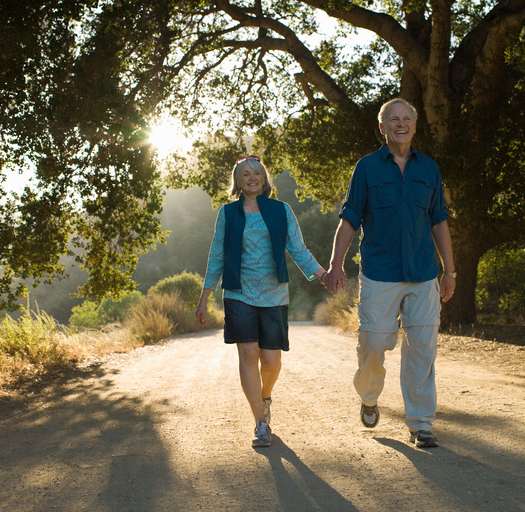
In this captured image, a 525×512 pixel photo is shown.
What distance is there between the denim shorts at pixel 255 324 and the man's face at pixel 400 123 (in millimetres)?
1465

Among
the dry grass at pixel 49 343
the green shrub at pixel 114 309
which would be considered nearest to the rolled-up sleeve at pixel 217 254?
the dry grass at pixel 49 343

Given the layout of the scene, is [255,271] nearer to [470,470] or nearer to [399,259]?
[399,259]

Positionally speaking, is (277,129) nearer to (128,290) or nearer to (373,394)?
(128,290)

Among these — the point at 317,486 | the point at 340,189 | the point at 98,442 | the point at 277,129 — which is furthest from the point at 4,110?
the point at 340,189

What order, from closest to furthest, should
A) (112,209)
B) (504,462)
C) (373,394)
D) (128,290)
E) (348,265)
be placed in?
(504,462) < (373,394) < (112,209) < (128,290) < (348,265)

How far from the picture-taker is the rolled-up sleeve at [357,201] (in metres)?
5.48

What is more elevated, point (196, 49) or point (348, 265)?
point (196, 49)

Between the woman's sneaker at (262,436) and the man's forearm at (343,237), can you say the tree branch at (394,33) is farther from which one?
the woman's sneaker at (262,436)

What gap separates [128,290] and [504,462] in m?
10.0

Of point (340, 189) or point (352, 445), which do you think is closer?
point (352, 445)

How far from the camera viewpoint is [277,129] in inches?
750

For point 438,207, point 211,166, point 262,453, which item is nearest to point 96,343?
point 211,166

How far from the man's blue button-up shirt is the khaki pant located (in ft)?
0.33

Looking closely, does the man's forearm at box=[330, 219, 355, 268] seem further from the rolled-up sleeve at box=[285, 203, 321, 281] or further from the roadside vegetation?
the roadside vegetation
